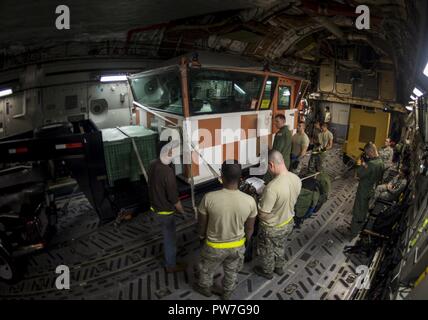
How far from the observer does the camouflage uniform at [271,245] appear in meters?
3.42

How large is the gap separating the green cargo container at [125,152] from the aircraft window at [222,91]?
1.18m

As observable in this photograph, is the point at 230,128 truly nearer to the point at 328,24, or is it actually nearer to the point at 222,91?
the point at 222,91

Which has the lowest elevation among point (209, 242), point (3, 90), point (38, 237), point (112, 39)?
point (38, 237)

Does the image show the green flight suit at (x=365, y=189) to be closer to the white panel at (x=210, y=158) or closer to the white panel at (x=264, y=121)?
the white panel at (x=264, y=121)

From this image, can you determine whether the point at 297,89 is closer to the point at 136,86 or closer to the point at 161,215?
the point at 136,86

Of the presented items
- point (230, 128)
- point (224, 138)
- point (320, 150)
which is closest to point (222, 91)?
point (230, 128)

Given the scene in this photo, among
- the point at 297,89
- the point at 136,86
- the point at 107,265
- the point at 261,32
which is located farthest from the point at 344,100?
the point at 107,265

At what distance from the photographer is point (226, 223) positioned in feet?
9.33

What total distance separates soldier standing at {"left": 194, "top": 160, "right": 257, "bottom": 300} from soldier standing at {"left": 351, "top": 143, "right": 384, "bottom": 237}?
253 centimetres

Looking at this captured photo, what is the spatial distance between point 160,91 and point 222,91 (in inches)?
53.1

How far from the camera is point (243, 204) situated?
286 centimetres

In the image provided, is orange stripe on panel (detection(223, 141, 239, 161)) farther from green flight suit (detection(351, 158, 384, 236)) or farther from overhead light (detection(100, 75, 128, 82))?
overhead light (detection(100, 75, 128, 82))

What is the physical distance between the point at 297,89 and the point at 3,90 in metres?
6.97

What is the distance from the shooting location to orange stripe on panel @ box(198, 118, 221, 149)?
16.7 feet
